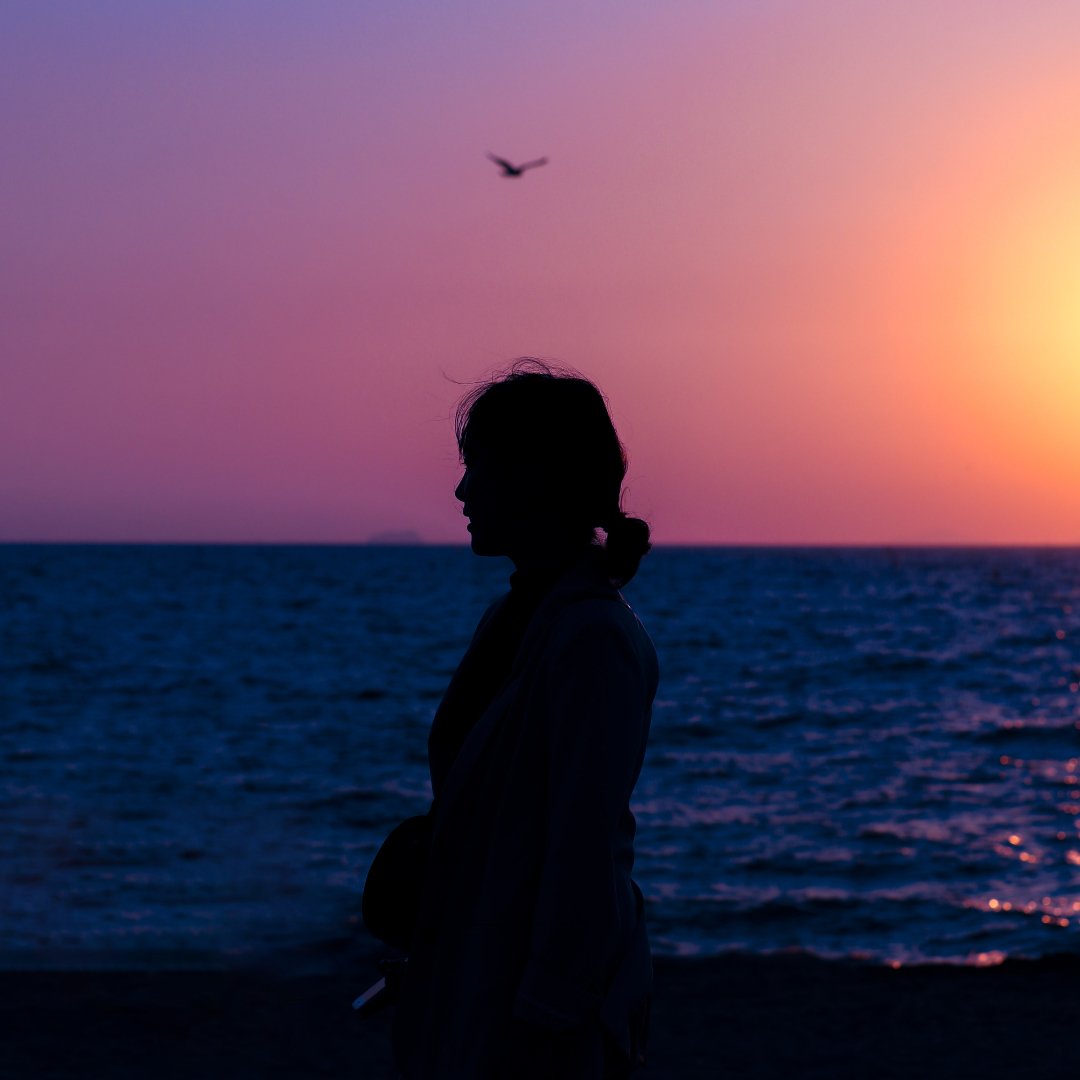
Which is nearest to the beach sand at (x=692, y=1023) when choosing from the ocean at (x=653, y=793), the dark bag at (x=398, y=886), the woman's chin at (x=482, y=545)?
the ocean at (x=653, y=793)

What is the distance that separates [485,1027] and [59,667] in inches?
1401

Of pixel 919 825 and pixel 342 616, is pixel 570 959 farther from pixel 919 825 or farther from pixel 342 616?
pixel 342 616

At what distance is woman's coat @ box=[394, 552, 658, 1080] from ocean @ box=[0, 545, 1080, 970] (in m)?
6.13

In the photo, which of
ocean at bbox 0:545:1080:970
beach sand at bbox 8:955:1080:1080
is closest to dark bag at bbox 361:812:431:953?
beach sand at bbox 8:955:1080:1080

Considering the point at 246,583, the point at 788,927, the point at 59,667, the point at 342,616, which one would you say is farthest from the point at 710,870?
the point at 246,583

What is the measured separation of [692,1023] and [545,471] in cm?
439

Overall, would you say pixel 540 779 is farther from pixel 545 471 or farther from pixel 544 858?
pixel 545 471

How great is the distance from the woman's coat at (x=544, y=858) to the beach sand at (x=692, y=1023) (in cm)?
346

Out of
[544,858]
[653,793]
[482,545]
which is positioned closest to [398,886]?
[544,858]

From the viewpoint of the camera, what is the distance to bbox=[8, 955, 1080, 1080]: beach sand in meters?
5.46

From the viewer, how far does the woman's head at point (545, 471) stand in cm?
224

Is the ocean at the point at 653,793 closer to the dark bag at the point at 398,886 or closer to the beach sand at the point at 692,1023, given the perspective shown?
the beach sand at the point at 692,1023

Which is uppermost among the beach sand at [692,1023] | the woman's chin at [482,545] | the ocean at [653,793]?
A: the woman's chin at [482,545]

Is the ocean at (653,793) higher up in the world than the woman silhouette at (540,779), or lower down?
lower down
